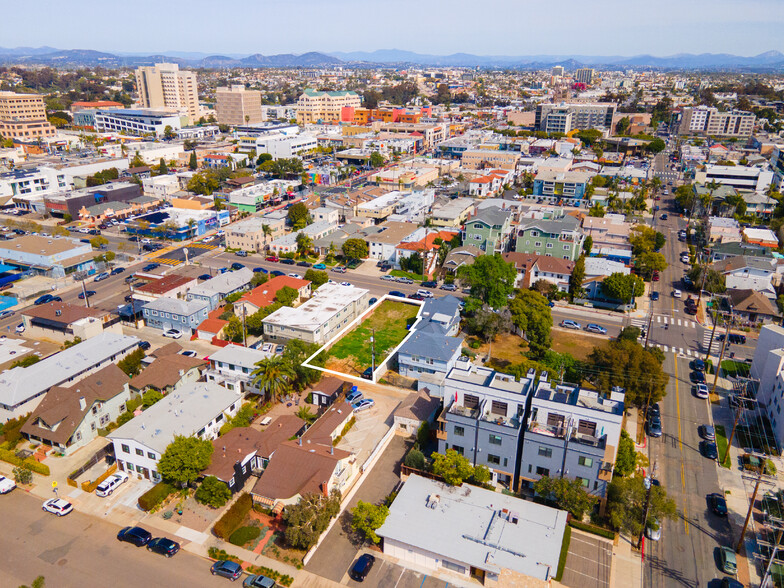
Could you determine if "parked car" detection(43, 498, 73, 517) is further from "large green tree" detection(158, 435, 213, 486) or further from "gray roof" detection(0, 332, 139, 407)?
"gray roof" detection(0, 332, 139, 407)

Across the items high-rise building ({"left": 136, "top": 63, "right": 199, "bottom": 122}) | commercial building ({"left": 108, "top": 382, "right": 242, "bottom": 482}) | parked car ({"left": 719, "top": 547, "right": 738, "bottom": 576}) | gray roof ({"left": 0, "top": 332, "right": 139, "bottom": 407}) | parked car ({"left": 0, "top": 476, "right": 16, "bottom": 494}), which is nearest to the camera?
parked car ({"left": 719, "top": 547, "right": 738, "bottom": 576})

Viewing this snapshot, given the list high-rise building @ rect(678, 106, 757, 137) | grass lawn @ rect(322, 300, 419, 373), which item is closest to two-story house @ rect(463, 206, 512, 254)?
grass lawn @ rect(322, 300, 419, 373)

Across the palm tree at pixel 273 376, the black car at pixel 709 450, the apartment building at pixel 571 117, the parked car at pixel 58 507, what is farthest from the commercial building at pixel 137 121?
the black car at pixel 709 450

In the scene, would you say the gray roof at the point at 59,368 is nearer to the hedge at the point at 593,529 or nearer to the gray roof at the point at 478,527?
the gray roof at the point at 478,527

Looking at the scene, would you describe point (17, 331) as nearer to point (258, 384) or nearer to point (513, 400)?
point (258, 384)

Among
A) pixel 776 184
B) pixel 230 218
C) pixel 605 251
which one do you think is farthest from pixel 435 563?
pixel 776 184

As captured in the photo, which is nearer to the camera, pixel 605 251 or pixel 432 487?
pixel 432 487

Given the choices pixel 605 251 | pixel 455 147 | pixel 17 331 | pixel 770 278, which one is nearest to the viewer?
pixel 17 331
